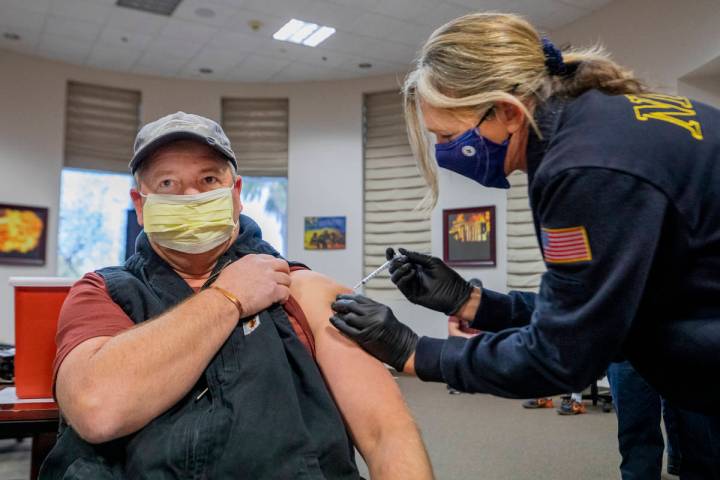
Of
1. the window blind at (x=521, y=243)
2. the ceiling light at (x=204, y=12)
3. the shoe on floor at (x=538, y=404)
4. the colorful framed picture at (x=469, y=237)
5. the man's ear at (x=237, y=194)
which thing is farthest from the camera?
the colorful framed picture at (x=469, y=237)

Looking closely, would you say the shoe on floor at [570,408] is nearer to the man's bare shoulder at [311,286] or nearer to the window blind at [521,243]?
the window blind at [521,243]

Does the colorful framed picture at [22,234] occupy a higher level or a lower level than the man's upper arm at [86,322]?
higher

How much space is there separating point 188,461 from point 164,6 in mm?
5925

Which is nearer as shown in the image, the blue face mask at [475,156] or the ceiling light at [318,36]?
the blue face mask at [475,156]

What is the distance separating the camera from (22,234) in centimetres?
695

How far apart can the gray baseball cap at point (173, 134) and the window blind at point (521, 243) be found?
5544 millimetres

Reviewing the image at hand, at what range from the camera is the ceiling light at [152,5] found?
5.92 m

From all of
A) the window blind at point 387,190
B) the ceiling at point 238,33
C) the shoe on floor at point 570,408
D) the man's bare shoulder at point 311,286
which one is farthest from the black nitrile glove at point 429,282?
the window blind at point 387,190

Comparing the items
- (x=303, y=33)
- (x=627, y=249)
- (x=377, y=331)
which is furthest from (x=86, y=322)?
(x=303, y=33)

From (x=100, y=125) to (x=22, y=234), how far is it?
5.61ft

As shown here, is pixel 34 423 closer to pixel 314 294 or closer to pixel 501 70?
pixel 314 294

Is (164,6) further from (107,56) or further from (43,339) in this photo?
(43,339)

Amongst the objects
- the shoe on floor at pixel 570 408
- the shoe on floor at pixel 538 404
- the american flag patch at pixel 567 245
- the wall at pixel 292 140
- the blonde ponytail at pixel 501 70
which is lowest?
the shoe on floor at pixel 538 404

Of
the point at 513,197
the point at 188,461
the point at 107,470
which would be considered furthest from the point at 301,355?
the point at 513,197
